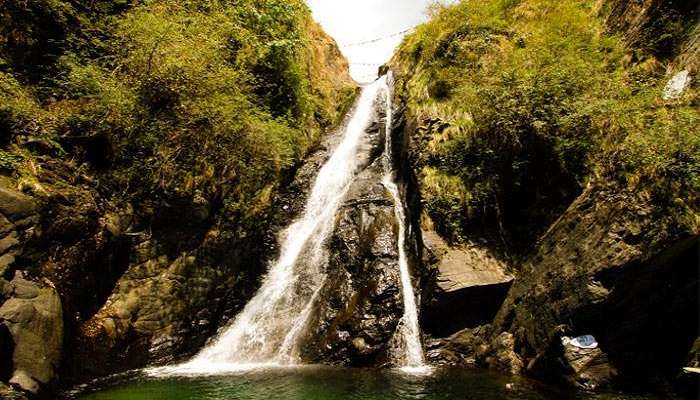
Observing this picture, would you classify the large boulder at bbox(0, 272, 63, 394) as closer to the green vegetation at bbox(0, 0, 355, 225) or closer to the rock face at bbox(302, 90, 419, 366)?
the green vegetation at bbox(0, 0, 355, 225)

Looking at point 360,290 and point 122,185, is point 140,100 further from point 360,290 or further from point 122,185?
point 360,290

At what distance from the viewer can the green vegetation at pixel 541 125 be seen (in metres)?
8.91

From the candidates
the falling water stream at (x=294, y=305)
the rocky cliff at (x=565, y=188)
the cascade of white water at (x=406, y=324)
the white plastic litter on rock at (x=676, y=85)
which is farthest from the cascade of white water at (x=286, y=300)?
the white plastic litter on rock at (x=676, y=85)

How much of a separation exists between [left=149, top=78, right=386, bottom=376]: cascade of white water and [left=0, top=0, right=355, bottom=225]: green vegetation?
1886mm

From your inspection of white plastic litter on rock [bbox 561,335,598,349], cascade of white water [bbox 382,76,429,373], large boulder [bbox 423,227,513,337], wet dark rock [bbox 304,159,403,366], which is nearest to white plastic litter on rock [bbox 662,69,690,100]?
large boulder [bbox 423,227,513,337]

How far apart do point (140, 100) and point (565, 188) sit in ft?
37.3

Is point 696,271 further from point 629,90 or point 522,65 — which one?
point 522,65

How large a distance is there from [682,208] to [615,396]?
3563 mm

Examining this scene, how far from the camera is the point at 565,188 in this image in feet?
35.9

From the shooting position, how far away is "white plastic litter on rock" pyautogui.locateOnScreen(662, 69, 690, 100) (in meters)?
9.81

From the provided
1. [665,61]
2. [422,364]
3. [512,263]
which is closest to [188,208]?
[422,364]

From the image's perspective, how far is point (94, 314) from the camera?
1012 cm

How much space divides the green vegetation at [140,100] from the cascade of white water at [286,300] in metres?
1.89

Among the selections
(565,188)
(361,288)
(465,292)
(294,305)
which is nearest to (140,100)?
(294,305)
